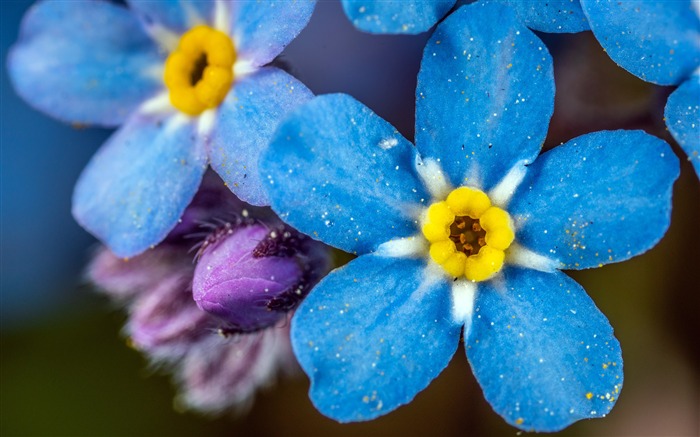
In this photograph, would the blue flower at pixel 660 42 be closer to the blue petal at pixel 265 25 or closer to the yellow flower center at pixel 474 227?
the yellow flower center at pixel 474 227

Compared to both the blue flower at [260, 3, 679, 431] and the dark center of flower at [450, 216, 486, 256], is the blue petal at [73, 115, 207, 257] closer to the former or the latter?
the blue flower at [260, 3, 679, 431]

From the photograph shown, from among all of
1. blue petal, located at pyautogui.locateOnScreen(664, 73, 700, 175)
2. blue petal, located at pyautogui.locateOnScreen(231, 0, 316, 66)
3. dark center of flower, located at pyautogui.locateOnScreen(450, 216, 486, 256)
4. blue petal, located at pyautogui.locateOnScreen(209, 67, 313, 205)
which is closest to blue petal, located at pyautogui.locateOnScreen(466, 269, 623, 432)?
dark center of flower, located at pyautogui.locateOnScreen(450, 216, 486, 256)

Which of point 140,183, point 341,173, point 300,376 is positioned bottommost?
point 300,376

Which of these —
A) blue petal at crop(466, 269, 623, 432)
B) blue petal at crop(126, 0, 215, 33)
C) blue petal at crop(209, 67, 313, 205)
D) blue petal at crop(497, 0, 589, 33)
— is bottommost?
blue petal at crop(466, 269, 623, 432)

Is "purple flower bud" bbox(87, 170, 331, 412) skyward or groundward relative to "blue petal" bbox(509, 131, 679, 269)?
groundward

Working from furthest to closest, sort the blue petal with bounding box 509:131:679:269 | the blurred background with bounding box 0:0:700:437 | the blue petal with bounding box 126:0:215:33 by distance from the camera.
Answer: the blurred background with bounding box 0:0:700:437, the blue petal with bounding box 126:0:215:33, the blue petal with bounding box 509:131:679:269

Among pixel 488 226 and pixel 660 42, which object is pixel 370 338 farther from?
pixel 660 42

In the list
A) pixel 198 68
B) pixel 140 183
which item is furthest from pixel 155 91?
pixel 140 183
